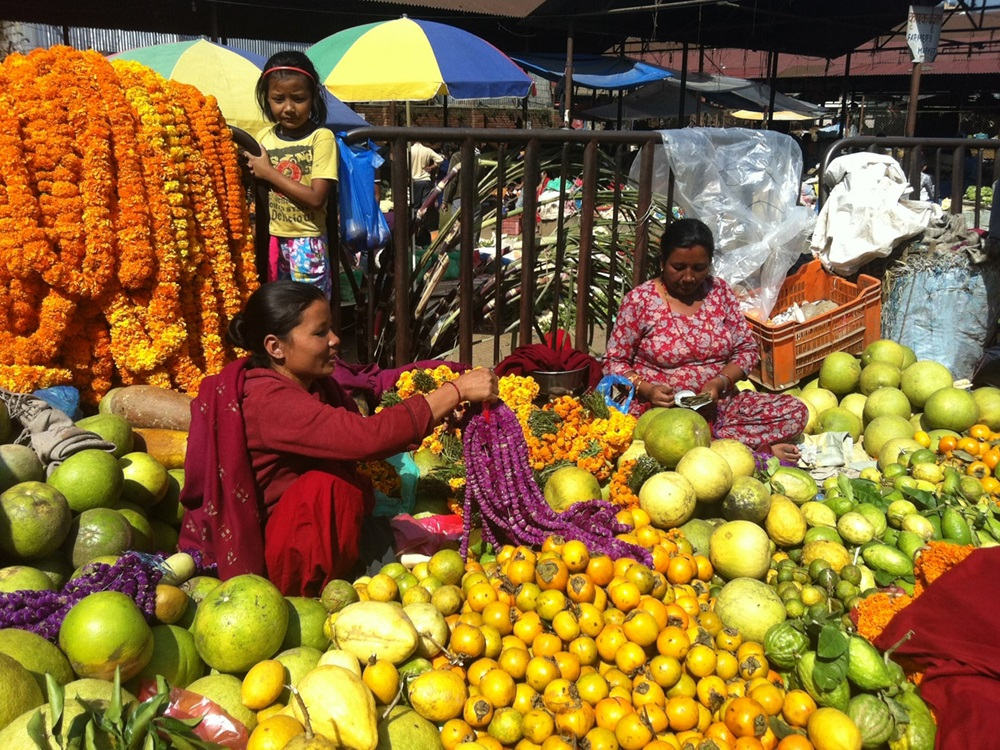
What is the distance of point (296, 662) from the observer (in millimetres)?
2258

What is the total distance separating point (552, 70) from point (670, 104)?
14.0 ft

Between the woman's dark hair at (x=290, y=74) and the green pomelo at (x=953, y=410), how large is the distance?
12.8ft

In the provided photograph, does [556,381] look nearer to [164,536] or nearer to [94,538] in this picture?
[164,536]

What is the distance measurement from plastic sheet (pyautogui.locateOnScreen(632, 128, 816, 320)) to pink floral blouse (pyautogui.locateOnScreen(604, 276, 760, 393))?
0.91 metres

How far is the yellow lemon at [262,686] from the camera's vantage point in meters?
2.07

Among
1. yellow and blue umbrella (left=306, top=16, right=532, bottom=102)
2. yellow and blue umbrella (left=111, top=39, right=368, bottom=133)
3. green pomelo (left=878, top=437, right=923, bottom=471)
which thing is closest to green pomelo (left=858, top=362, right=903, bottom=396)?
green pomelo (left=878, top=437, right=923, bottom=471)

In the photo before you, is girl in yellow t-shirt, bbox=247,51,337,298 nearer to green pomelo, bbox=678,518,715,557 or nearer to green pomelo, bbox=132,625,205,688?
green pomelo, bbox=132,625,205,688

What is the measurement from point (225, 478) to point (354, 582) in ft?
2.02

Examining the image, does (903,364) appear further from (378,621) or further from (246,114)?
(246,114)

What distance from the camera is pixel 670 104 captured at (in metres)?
17.2

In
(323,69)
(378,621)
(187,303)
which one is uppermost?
(323,69)

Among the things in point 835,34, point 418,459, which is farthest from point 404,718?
point 835,34

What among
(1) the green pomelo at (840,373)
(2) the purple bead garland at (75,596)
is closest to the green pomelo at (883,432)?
(1) the green pomelo at (840,373)

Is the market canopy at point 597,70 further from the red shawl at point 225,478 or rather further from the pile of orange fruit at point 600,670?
the pile of orange fruit at point 600,670
